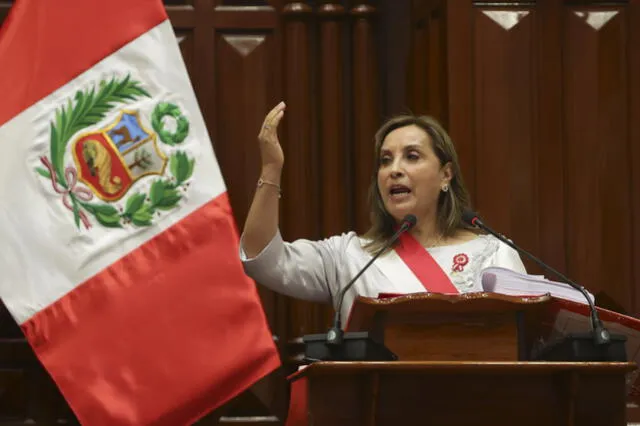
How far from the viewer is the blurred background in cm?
309

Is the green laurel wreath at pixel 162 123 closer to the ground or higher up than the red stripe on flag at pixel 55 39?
closer to the ground

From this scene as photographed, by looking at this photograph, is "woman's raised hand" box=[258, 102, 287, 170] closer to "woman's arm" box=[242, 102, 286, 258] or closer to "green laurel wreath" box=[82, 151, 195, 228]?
"woman's arm" box=[242, 102, 286, 258]

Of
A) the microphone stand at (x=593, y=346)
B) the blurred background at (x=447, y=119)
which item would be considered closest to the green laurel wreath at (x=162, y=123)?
the blurred background at (x=447, y=119)

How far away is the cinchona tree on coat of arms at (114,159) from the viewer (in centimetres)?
280

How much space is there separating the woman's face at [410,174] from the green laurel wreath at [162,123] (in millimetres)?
609

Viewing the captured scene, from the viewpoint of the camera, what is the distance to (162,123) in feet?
9.40

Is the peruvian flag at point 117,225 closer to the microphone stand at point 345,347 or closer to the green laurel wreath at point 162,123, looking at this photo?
the green laurel wreath at point 162,123

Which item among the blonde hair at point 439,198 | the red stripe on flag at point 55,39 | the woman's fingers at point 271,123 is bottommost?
the blonde hair at point 439,198

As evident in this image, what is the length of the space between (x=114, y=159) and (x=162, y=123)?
164mm

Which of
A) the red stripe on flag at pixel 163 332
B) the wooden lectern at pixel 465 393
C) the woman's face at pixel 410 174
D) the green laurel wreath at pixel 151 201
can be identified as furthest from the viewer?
the green laurel wreath at pixel 151 201

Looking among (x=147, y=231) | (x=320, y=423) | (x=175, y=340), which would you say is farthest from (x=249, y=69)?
(x=320, y=423)

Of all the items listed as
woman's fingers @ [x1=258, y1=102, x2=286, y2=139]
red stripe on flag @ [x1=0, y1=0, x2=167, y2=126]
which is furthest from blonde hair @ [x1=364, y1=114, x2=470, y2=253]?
red stripe on flag @ [x1=0, y1=0, x2=167, y2=126]

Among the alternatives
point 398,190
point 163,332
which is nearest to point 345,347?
Answer: point 398,190

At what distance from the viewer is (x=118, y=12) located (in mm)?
2865
